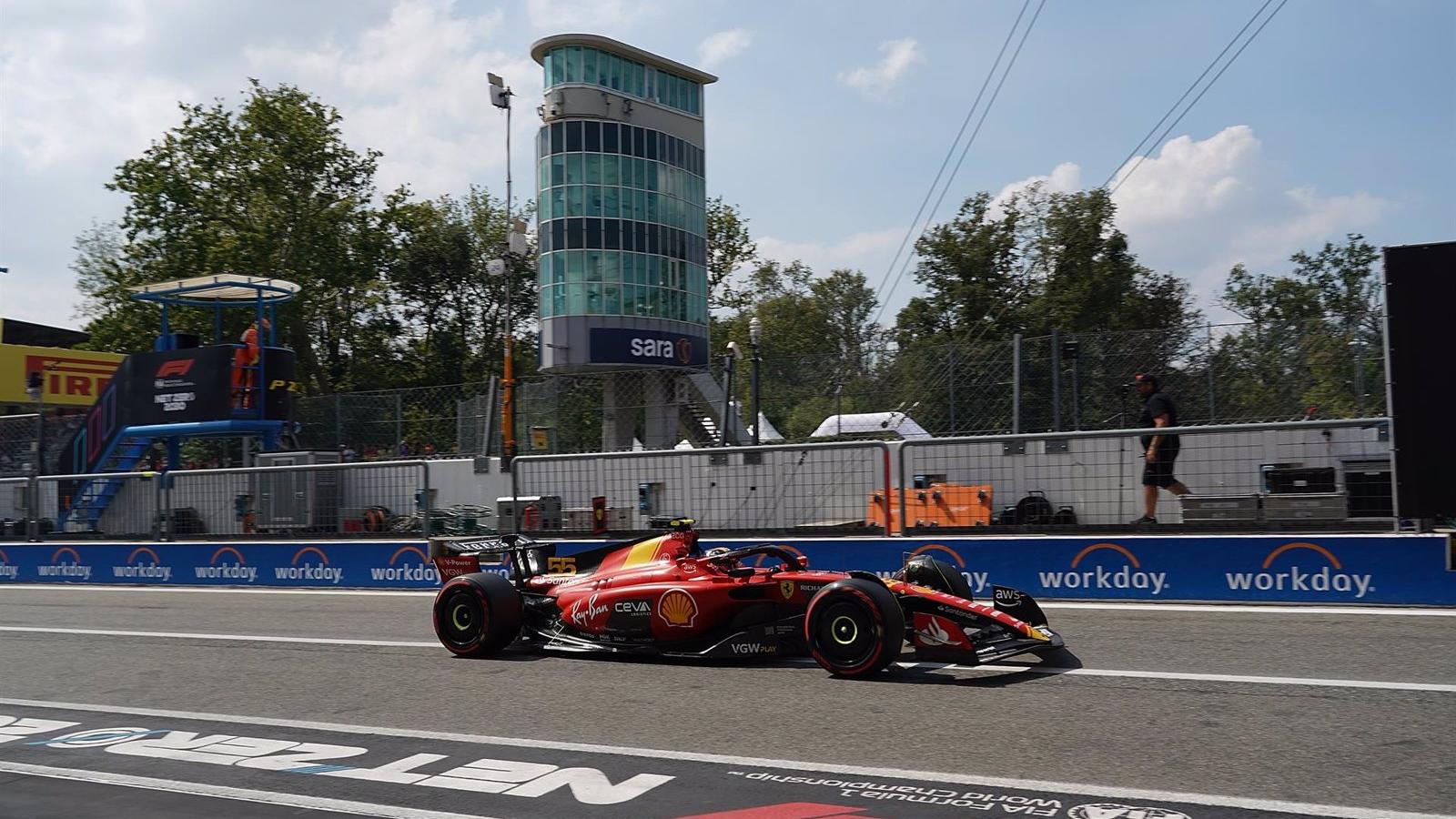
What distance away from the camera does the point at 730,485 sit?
1247cm

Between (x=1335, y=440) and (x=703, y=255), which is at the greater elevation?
(x=703, y=255)

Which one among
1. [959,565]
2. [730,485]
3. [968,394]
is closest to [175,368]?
[968,394]

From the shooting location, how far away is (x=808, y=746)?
18.8 feet

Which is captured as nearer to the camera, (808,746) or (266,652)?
(808,746)

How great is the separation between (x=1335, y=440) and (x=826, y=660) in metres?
5.25

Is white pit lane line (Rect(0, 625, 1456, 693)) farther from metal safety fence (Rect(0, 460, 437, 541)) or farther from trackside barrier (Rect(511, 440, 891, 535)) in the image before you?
metal safety fence (Rect(0, 460, 437, 541))

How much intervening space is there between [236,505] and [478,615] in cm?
857

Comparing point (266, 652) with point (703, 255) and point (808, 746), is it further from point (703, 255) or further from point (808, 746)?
point (703, 255)

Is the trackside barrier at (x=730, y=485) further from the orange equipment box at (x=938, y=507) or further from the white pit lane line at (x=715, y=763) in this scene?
the white pit lane line at (x=715, y=763)

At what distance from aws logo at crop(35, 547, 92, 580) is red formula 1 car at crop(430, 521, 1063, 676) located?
10636 mm

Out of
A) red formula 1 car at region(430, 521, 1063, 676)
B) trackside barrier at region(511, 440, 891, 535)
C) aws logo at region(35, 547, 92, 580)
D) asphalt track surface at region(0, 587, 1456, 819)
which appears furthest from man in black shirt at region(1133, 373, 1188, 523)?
aws logo at region(35, 547, 92, 580)

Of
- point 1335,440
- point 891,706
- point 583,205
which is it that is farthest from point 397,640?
point 583,205

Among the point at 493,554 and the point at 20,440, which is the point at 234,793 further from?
the point at 20,440

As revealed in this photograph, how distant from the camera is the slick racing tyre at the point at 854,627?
7016 mm
